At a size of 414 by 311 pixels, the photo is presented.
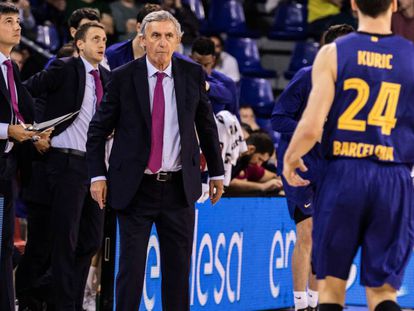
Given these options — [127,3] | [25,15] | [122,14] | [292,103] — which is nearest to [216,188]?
[292,103]

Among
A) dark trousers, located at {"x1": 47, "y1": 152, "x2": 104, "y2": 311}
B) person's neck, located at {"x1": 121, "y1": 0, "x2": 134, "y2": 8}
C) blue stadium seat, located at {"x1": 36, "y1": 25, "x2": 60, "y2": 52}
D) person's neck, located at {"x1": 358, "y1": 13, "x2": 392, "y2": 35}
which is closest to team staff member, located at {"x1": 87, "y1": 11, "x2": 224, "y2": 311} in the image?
dark trousers, located at {"x1": 47, "y1": 152, "x2": 104, "y2": 311}

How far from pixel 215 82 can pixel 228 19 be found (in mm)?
6477

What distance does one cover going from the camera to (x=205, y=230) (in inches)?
335

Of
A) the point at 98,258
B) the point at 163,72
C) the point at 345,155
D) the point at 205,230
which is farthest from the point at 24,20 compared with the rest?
the point at 345,155

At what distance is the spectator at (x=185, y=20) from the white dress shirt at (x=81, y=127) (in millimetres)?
4867

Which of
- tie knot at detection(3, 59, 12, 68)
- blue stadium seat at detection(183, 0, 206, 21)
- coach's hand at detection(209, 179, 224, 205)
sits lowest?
coach's hand at detection(209, 179, 224, 205)

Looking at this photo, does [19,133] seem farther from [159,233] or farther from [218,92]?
[218,92]

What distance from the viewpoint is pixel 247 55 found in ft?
47.6

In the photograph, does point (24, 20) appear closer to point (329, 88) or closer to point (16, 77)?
point (16, 77)

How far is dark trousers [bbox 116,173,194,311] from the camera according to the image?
6465mm

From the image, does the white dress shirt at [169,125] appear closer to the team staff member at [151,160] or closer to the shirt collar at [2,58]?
the team staff member at [151,160]

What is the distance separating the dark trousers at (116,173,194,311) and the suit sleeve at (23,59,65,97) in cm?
163

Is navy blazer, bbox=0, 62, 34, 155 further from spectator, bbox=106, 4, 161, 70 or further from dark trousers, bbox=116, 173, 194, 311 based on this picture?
dark trousers, bbox=116, 173, 194, 311

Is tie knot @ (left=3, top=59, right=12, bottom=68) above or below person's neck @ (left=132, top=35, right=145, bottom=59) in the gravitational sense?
below
